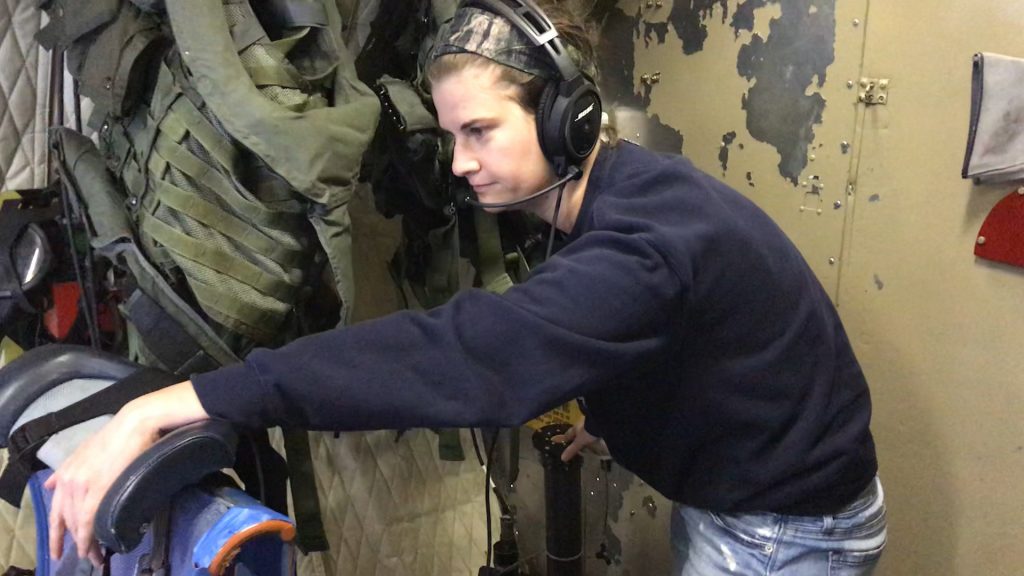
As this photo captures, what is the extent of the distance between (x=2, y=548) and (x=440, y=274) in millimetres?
802

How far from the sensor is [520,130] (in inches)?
34.3

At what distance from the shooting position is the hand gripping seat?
2.13 feet

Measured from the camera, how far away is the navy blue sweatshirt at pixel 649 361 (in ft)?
2.19

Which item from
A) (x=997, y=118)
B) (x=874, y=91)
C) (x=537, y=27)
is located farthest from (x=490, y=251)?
(x=997, y=118)

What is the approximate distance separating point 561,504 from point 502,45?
104cm

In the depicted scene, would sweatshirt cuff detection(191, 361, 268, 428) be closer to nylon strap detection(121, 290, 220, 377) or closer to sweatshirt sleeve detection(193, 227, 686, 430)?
sweatshirt sleeve detection(193, 227, 686, 430)

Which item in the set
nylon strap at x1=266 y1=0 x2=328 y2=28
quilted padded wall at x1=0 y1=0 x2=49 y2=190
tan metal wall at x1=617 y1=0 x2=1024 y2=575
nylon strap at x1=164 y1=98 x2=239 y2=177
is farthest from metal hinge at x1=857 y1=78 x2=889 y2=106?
quilted padded wall at x1=0 y1=0 x2=49 y2=190

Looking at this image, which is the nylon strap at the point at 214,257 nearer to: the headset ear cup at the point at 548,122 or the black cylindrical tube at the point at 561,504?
the headset ear cup at the point at 548,122

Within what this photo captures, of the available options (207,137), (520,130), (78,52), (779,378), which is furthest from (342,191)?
(779,378)

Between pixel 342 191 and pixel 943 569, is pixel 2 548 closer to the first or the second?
pixel 342 191

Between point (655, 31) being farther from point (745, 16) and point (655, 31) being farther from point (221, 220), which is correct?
point (221, 220)

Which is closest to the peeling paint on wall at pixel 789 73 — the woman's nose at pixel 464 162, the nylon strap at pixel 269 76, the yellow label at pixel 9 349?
the woman's nose at pixel 464 162

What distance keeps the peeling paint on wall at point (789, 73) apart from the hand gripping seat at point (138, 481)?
0.98 meters

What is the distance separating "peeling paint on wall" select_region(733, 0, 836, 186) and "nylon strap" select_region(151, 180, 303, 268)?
80 centimetres
